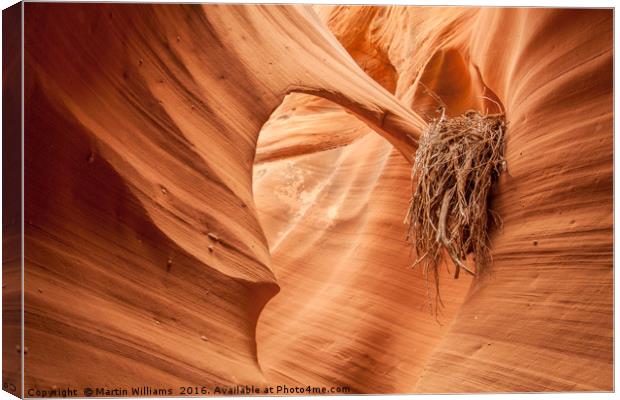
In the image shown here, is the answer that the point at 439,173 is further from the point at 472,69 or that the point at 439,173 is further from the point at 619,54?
the point at 472,69

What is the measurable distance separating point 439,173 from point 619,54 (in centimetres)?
70

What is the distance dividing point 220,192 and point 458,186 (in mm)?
794

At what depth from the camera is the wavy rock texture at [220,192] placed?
106 inches

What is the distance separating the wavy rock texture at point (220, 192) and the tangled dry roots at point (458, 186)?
0.22 ft

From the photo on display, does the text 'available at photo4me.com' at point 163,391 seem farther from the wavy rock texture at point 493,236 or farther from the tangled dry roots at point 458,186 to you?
the tangled dry roots at point 458,186

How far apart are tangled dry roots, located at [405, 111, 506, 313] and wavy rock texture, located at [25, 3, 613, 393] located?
0.22 feet

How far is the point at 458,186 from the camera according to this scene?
10.0 feet

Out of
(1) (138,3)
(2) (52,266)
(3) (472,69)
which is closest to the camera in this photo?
(2) (52,266)

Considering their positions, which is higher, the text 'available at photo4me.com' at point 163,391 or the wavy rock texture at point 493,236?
the wavy rock texture at point 493,236

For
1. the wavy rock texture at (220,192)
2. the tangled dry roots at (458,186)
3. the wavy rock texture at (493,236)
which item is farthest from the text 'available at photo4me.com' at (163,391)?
the tangled dry roots at (458,186)

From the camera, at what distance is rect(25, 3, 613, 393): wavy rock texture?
2691 mm

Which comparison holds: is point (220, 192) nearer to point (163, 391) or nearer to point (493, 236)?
point (163, 391)

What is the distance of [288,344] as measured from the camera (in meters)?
4.02

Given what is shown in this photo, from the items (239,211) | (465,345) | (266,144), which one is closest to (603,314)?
(465,345)
